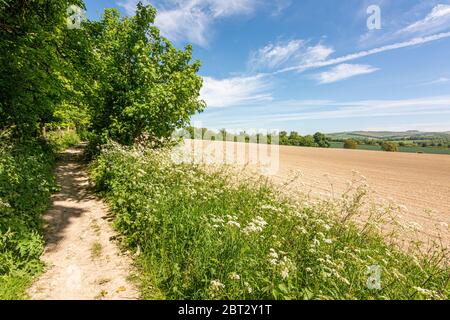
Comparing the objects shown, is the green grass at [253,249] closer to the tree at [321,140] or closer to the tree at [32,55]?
the tree at [32,55]

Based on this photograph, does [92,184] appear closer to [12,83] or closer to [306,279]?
[12,83]

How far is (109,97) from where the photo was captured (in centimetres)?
1419

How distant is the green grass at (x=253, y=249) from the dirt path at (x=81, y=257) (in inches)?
15.8

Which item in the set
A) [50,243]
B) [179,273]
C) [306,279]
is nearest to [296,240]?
[306,279]

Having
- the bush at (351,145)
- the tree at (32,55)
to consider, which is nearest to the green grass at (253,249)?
the tree at (32,55)

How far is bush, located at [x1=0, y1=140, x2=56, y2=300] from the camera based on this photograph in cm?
420

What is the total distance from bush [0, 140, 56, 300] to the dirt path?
26 centimetres

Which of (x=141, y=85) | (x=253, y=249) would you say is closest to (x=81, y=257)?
(x=253, y=249)

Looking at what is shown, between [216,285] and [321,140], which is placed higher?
[321,140]

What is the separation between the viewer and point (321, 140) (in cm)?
10012

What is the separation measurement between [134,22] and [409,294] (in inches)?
675

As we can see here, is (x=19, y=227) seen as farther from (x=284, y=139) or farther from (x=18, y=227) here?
(x=284, y=139)

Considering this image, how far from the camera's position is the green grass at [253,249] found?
357 cm

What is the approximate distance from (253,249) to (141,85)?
477 inches
